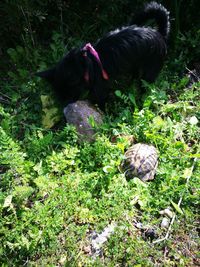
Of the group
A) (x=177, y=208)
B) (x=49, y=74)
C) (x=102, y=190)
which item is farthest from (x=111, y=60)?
(x=177, y=208)

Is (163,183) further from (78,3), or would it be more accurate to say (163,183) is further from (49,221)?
(78,3)

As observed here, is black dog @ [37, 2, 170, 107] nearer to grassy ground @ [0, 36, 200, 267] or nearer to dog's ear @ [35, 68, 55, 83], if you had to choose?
dog's ear @ [35, 68, 55, 83]

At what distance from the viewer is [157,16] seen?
3.39 m

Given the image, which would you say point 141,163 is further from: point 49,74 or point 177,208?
point 49,74

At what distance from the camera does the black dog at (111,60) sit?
3.06m

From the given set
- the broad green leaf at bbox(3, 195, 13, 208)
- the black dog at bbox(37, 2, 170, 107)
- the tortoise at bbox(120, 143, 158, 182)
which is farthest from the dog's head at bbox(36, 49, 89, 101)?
the broad green leaf at bbox(3, 195, 13, 208)

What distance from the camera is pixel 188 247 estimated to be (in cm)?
244

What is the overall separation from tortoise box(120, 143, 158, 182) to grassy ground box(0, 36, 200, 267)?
0.20 feet

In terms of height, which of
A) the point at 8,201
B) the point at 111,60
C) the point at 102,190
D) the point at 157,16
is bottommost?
the point at 102,190

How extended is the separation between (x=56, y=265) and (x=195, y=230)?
1086 mm

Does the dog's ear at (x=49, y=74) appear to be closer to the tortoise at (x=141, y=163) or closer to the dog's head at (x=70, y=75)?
the dog's head at (x=70, y=75)

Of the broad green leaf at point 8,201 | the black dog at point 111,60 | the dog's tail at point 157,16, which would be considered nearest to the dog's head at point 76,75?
the black dog at point 111,60

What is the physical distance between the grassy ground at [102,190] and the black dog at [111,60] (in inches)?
9.6

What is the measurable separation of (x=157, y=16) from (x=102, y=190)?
1913 mm
